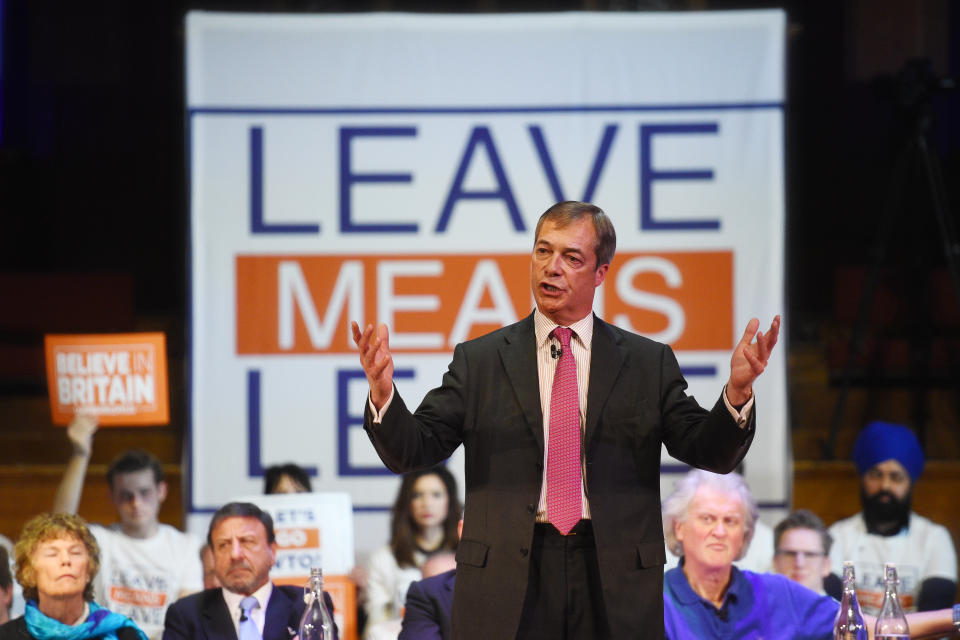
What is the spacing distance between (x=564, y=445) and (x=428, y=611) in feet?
4.78

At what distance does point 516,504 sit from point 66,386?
3.02 m

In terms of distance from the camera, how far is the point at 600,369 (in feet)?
7.43

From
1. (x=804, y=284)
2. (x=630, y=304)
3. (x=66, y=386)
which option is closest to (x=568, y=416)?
(x=630, y=304)

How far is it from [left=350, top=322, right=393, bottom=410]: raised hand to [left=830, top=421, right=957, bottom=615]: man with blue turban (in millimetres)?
2891

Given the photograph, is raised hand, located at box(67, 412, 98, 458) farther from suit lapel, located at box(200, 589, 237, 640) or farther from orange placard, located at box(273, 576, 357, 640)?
suit lapel, located at box(200, 589, 237, 640)

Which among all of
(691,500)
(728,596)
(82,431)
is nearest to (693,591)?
(728,596)

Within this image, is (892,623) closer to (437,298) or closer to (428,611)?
Result: (428,611)

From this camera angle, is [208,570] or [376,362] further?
[208,570]

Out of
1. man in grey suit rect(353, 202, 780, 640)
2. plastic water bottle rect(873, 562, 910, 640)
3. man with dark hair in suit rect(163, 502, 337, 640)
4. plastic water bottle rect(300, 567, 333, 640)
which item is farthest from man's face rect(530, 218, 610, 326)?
man with dark hair in suit rect(163, 502, 337, 640)

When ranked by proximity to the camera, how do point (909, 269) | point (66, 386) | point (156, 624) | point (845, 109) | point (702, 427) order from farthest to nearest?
point (845, 109)
point (909, 269)
point (66, 386)
point (156, 624)
point (702, 427)

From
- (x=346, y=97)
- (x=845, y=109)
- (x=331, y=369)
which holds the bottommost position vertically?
(x=331, y=369)

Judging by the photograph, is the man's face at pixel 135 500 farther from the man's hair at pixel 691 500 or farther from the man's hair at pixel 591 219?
the man's hair at pixel 591 219

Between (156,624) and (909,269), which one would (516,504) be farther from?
(909,269)

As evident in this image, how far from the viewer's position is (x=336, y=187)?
484 centimetres
